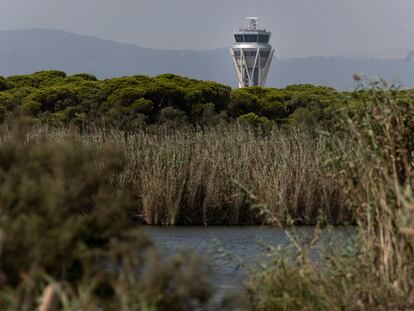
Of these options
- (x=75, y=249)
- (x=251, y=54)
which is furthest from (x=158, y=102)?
(x=251, y=54)

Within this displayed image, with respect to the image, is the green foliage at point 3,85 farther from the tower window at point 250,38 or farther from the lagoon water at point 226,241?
the tower window at point 250,38

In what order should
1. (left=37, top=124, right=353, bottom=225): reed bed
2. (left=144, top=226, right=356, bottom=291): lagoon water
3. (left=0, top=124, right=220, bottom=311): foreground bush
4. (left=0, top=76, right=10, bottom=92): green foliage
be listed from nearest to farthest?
(left=0, top=124, right=220, bottom=311): foreground bush < (left=144, top=226, right=356, bottom=291): lagoon water < (left=37, top=124, right=353, bottom=225): reed bed < (left=0, top=76, right=10, bottom=92): green foliage

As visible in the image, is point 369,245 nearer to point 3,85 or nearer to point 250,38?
point 3,85

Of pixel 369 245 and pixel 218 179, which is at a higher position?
pixel 218 179

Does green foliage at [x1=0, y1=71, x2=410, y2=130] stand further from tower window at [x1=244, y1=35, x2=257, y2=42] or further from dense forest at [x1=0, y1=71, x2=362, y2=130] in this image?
tower window at [x1=244, y1=35, x2=257, y2=42]

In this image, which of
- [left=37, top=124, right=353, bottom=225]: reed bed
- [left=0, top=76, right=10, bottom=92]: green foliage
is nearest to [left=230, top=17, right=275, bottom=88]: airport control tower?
[left=0, top=76, right=10, bottom=92]: green foliage

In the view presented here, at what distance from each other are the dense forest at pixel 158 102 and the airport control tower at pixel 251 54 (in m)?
99.9

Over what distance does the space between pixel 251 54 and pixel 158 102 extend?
108511mm

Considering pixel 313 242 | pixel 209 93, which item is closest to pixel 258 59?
pixel 209 93

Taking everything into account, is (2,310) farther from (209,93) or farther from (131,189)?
(209,93)

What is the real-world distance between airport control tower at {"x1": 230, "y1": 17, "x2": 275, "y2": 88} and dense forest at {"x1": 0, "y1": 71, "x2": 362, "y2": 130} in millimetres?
99887

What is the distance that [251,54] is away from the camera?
15188 cm

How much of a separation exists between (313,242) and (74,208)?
8.19ft

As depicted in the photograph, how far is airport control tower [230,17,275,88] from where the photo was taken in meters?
151
